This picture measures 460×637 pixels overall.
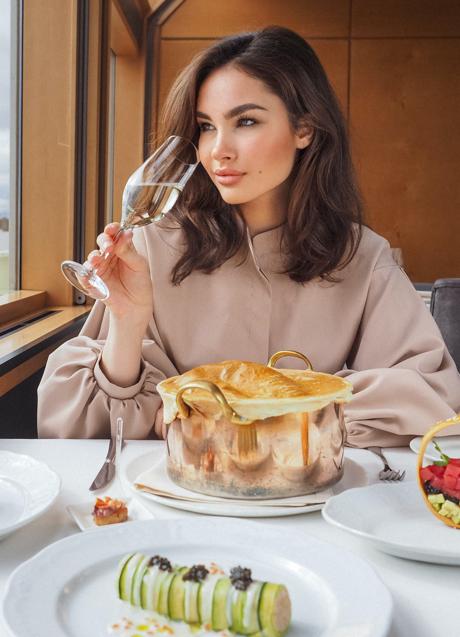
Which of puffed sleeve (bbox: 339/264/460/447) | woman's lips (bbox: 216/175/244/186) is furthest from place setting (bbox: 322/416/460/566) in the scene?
woman's lips (bbox: 216/175/244/186)

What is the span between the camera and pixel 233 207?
172 cm

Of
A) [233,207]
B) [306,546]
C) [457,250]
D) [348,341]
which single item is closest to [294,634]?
[306,546]

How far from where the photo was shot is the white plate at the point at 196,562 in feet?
1.89

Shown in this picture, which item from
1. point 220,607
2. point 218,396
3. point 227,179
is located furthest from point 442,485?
point 227,179

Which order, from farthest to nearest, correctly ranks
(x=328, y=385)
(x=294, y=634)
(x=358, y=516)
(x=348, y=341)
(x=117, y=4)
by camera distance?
(x=117, y=4) < (x=348, y=341) < (x=328, y=385) < (x=358, y=516) < (x=294, y=634)

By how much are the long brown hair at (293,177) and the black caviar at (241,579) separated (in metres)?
1.10

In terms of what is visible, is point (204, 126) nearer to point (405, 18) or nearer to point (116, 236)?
point (116, 236)

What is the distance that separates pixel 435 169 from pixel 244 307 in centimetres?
422

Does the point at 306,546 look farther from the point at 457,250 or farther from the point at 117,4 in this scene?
the point at 457,250

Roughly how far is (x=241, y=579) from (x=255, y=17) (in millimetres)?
5444

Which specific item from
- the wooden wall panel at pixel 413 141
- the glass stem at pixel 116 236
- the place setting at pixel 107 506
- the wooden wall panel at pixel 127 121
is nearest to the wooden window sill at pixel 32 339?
the glass stem at pixel 116 236

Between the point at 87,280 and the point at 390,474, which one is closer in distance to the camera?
the point at 390,474

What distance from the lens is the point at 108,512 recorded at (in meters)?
0.81

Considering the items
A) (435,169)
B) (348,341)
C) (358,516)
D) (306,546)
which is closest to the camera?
(306,546)
